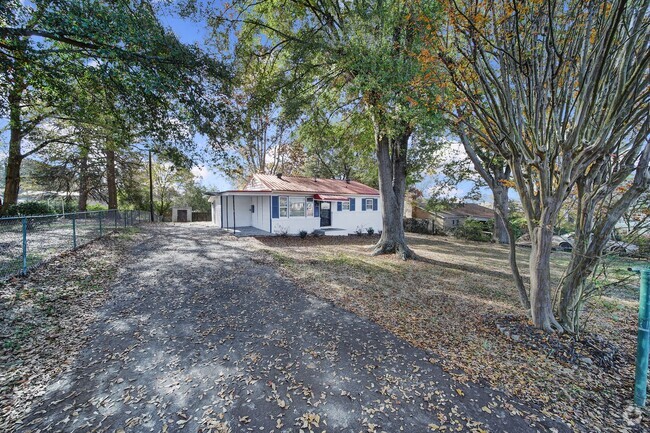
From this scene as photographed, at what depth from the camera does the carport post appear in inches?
102

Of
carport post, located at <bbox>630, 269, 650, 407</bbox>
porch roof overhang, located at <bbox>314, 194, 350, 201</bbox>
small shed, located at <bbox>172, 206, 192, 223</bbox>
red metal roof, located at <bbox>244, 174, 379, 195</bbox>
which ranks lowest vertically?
carport post, located at <bbox>630, 269, 650, 407</bbox>

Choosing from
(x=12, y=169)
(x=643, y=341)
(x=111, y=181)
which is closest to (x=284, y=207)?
(x=643, y=341)

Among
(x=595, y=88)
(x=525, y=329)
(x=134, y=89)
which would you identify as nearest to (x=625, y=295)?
(x=525, y=329)

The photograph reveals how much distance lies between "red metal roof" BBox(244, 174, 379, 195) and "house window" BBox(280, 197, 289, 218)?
0.63 meters

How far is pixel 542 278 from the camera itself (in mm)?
3848

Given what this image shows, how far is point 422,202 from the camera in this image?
1198 inches

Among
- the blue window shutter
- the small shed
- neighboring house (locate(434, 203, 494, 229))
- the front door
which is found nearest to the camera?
the blue window shutter

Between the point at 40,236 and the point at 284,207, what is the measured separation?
9.58 metres

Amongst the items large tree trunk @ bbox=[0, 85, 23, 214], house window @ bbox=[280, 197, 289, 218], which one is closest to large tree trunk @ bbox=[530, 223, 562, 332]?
house window @ bbox=[280, 197, 289, 218]

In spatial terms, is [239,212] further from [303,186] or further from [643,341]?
[643,341]

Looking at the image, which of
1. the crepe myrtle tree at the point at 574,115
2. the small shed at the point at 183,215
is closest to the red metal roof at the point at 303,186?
the crepe myrtle tree at the point at 574,115

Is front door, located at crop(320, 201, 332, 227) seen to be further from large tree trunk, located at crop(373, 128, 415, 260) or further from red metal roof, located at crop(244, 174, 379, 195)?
large tree trunk, located at crop(373, 128, 415, 260)

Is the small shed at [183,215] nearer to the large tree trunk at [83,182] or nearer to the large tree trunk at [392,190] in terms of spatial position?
the large tree trunk at [83,182]

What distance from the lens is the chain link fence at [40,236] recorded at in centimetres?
552
